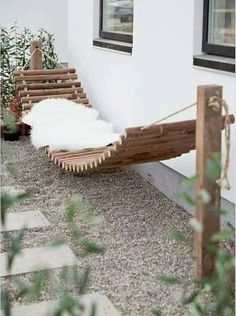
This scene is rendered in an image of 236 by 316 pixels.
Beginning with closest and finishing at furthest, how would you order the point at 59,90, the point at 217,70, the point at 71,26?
the point at 217,70 < the point at 59,90 < the point at 71,26

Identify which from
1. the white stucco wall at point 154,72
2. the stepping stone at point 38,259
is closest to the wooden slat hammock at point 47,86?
the white stucco wall at point 154,72

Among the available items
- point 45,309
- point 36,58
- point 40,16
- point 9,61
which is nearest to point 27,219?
point 45,309

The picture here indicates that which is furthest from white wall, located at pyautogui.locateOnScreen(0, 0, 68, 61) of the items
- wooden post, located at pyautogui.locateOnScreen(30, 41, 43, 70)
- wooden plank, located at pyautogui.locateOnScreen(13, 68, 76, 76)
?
wooden plank, located at pyautogui.locateOnScreen(13, 68, 76, 76)

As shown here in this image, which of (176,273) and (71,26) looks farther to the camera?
(71,26)

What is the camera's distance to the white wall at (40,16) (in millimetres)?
8750

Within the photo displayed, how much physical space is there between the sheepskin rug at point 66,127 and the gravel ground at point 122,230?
0.33 m

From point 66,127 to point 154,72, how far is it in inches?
36.4

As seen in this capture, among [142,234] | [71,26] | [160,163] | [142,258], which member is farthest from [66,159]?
[71,26]

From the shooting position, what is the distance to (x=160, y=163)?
4547 millimetres

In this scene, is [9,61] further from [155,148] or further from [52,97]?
[155,148]

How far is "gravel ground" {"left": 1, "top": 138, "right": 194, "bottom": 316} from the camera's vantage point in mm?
2848

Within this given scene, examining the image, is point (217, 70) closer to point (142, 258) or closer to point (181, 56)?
point (181, 56)

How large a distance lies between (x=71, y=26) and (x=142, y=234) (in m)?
3.55

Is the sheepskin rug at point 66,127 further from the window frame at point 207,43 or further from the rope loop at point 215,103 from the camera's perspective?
the rope loop at point 215,103
